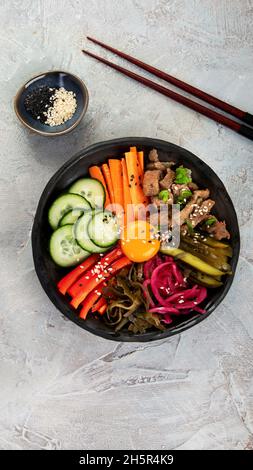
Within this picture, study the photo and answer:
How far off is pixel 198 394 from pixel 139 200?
126 centimetres

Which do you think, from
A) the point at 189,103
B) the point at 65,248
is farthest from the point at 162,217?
the point at 189,103

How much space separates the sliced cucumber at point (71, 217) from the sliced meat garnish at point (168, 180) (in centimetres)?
47

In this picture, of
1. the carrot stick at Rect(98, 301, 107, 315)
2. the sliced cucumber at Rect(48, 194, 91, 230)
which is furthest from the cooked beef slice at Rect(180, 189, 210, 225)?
the carrot stick at Rect(98, 301, 107, 315)

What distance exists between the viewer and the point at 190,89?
11.3ft

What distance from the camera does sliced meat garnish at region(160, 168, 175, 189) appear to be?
3191 millimetres

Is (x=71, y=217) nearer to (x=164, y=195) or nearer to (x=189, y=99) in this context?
(x=164, y=195)

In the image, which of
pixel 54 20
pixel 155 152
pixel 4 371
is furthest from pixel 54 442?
pixel 54 20

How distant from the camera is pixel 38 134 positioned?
339cm

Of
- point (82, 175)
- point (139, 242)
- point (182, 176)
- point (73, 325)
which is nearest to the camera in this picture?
point (139, 242)

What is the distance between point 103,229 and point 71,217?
20 centimetres

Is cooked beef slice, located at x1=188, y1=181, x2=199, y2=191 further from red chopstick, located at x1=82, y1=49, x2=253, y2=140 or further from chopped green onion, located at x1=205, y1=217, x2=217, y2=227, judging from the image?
red chopstick, located at x1=82, y1=49, x2=253, y2=140

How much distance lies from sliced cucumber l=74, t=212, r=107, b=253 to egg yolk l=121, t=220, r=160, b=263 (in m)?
0.15

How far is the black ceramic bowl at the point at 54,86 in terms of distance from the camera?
10.7 feet
